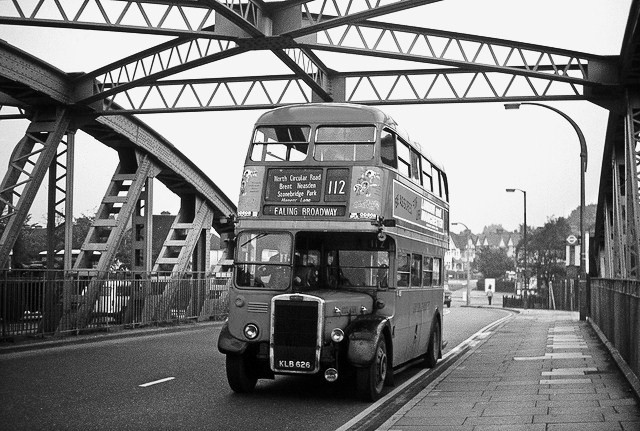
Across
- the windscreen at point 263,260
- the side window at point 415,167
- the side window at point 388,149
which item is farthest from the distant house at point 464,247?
the windscreen at point 263,260

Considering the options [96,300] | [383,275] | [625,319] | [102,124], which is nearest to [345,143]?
[383,275]

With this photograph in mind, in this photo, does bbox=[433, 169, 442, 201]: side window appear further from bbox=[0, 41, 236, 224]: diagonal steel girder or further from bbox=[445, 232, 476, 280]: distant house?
bbox=[445, 232, 476, 280]: distant house

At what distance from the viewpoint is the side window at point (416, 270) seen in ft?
48.4

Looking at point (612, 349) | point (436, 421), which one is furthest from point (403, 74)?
point (436, 421)

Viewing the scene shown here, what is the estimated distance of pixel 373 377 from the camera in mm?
11945

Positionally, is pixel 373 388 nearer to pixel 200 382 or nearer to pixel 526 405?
pixel 526 405

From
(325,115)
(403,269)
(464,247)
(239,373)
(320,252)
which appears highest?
(464,247)

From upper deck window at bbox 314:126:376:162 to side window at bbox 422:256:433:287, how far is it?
144 inches

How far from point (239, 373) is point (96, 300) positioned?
1229cm

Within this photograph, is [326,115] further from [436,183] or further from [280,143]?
[436,183]

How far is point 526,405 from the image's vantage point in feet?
37.4

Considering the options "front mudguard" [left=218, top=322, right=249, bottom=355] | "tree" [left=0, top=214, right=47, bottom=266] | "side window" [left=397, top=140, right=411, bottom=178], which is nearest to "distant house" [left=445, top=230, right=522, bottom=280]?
"tree" [left=0, top=214, right=47, bottom=266]

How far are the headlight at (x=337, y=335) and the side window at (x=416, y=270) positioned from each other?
319 centimetres

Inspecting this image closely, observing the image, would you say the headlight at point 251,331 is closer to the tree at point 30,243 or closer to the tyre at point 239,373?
the tyre at point 239,373
